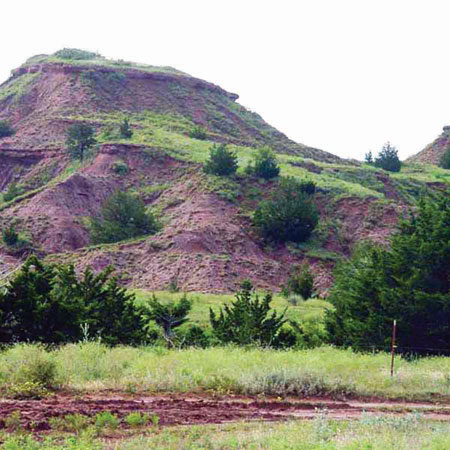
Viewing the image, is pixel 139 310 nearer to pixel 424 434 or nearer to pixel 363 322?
pixel 363 322

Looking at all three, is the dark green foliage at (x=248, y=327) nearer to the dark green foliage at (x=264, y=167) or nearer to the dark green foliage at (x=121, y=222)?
the dark green foliage at (x=121, y=222)

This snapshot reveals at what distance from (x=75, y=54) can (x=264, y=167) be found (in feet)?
98.9

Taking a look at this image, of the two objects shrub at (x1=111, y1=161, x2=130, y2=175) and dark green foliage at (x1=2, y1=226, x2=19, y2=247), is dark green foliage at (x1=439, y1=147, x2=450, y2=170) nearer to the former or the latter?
shrub at (x1=111, y1=161, x2=130, y2=175)

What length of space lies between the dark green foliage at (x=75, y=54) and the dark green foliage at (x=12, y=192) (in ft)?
76.2

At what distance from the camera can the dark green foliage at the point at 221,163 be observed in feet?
141

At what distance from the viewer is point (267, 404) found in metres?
10.9

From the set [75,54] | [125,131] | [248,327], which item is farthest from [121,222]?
[75,54]

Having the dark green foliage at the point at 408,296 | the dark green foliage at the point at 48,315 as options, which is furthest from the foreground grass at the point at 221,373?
the dark green foliage at the point at 408,296

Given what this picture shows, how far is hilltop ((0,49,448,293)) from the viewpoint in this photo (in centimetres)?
3681

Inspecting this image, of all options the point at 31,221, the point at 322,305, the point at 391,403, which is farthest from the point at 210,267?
the point at 391,403

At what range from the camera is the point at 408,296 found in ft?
58.0

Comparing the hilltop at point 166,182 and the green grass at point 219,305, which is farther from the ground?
the hilltop at point 166,182

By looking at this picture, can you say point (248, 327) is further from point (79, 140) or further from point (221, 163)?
point (79, 140)

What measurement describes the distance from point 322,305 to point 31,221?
18467 millimetres
